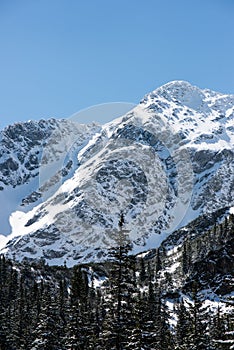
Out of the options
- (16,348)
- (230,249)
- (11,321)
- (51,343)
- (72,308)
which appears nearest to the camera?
(72,308)

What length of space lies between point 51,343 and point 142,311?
19.4 meters

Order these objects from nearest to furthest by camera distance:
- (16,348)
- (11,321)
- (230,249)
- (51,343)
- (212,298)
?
(51,343) → (16,348) → (11,321) → (212,298) → (230,249)

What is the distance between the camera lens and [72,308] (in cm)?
4322

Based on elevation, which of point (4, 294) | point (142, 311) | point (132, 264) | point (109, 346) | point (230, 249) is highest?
point (230, 249)

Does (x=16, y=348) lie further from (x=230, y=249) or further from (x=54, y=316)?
(x=230, y=249)

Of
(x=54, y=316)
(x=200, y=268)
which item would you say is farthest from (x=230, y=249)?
(x=54, y=316)

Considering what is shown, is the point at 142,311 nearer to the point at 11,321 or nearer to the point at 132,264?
the point at 132,264

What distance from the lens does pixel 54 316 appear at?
49.2 metres

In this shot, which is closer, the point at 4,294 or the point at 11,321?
the point at 11,321

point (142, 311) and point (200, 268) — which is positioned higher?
point (200, 268)

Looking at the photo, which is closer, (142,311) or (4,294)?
(142,311)

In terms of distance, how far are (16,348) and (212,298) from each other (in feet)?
256

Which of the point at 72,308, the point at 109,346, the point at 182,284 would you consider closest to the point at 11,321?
the point at 72,308

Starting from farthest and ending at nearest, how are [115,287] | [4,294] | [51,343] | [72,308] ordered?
[4,294] → [51,343] → [72,308] → [115,287]
